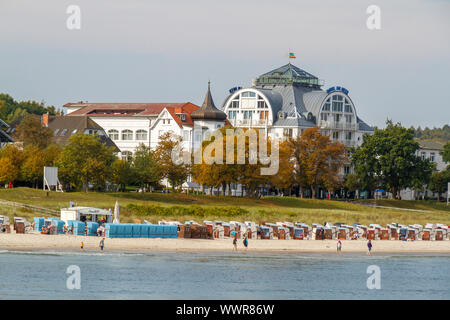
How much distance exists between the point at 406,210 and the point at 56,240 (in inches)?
2427

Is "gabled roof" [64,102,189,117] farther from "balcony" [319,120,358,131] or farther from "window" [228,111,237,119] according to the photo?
"balcony" [319,120,358,131]

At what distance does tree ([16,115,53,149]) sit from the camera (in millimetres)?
127062

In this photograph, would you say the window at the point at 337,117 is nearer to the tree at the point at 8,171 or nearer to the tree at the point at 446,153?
the tree at the point at 446,153

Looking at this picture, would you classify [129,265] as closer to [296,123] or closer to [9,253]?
[9,253]

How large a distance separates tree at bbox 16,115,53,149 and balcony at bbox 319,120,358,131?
1541 inches

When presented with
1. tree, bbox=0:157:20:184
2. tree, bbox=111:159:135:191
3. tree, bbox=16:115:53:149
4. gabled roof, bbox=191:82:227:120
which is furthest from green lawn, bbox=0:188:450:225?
gabled roof, bbox=191:82:227:120

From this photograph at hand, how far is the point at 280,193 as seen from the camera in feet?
442

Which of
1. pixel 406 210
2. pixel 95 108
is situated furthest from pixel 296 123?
pixel 95 108

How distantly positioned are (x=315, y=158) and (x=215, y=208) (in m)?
29.9

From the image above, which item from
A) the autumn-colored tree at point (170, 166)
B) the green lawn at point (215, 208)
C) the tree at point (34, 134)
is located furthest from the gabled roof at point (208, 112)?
the green lawn at point (215, 208)

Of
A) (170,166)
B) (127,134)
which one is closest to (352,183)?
(170,166)

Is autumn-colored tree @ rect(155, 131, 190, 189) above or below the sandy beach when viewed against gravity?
above

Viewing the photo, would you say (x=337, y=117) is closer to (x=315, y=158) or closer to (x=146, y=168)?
(x=315, y=158)

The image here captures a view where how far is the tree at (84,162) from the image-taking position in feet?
361
